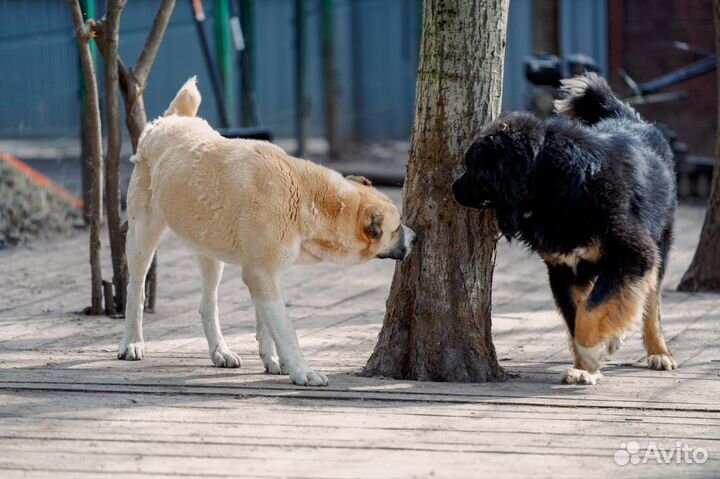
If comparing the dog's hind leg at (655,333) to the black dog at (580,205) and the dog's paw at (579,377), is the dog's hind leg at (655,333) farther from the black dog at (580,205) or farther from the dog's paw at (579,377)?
the dog's paw at (579,377)

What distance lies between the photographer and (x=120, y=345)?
6172 mm

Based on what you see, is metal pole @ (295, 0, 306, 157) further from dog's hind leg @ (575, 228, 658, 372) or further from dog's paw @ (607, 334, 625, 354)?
dog's hind leg @ (575, 228, 658, 372)

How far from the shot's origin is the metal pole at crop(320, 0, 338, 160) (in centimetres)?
1567

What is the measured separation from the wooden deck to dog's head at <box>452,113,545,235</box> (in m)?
0.85

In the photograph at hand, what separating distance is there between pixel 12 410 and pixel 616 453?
241 cm

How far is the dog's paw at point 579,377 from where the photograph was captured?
5.61 m

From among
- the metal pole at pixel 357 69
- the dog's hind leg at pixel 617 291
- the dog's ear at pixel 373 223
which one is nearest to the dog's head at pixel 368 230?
the dog's ear at pixel 373 223

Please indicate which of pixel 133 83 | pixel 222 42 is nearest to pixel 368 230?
pixel 133 83

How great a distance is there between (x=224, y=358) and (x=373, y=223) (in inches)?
41.7

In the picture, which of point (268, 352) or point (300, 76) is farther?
point (300, 76)

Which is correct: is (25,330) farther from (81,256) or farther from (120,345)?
(81,256)

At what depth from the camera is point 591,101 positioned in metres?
6.54

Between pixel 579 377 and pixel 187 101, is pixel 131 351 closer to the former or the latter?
pixel 187 101

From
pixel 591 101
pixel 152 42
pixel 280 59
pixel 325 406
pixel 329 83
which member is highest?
pixel 152 42
